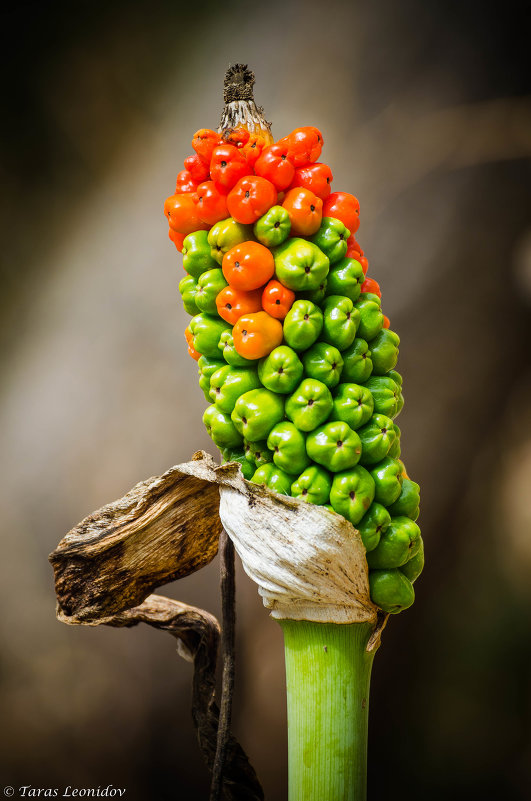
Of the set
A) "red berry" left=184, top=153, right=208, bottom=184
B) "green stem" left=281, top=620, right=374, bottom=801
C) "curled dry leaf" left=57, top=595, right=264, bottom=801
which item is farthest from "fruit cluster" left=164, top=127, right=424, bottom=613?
"curled dry leaf" left=57, top=595, right=264, bottom=801

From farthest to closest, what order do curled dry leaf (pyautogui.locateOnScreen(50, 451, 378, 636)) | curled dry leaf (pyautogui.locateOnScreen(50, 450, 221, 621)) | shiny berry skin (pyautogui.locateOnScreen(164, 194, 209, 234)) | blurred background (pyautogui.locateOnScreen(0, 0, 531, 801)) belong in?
blurred background (pyautogui.locateOnScreen(0, 0, 531, 801))
curled dry leaf (pyautogui.locateOnScreen(50, 450, 221, 621))
shiny berry skin (pyautogui.locateOnScreen(164, 194, 209, 234))
curled dry leaf (pyautogui.locateOnScreen(50, 451, 378, 636))

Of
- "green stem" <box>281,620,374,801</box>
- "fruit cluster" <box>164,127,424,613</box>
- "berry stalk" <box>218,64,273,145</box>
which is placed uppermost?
"berry stalk" <box>218,64,273,145</box>

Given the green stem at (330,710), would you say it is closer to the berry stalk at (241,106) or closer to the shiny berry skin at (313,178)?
the shiny berry skin at (313,178)

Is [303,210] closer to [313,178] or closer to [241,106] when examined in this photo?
[313,178]

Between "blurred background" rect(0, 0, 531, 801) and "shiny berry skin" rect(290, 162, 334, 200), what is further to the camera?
"blurred background" rect(0, 0, 531, 801)

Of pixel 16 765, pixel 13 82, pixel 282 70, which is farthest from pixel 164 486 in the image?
pixel 13 82

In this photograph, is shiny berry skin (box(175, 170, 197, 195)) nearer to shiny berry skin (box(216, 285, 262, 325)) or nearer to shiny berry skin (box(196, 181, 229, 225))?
shiny berry skin (box(196, 181, 229, 225))

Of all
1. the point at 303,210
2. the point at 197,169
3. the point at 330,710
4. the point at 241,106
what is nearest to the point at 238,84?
the point at 241,106

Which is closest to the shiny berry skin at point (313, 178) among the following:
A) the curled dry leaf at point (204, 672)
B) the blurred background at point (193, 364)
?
the blurred background at point (193, 364)

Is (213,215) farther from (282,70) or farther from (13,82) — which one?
(13,82)
